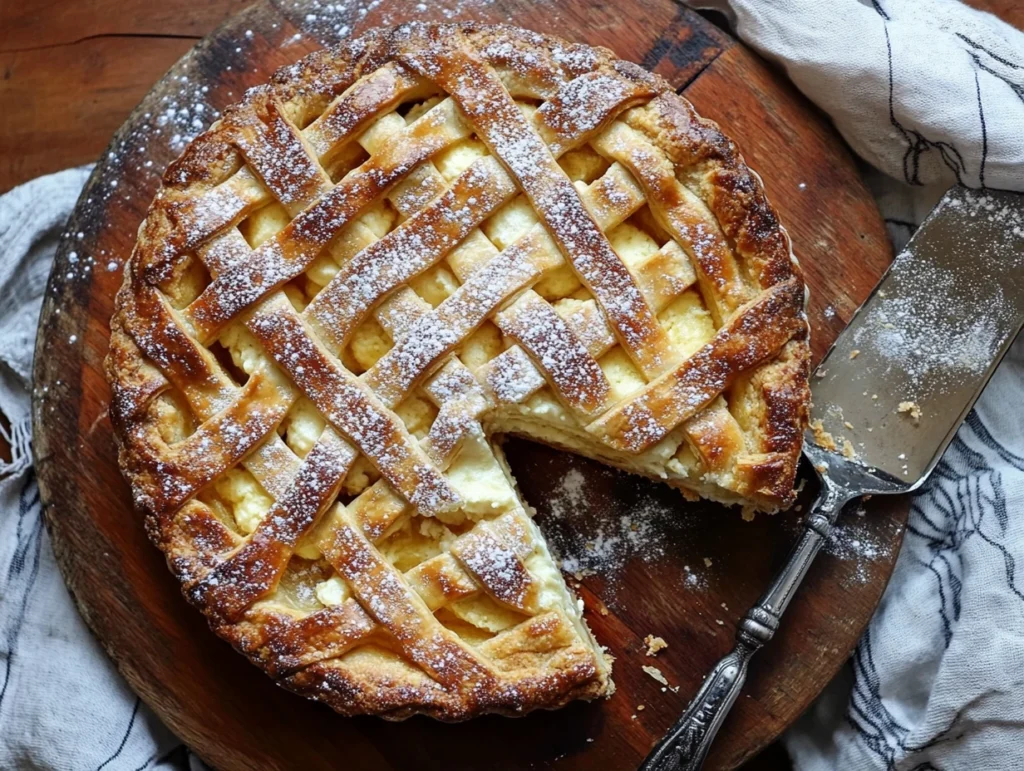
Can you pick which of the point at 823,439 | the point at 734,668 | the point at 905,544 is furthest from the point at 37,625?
the point at 905,544

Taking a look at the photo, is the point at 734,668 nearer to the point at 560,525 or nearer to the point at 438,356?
the point at 560,525

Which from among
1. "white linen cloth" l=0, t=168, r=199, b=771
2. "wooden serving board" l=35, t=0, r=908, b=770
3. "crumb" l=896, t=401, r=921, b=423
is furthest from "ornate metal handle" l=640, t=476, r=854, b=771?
"white linen cloth" l=0, t=168, r=199, b=771

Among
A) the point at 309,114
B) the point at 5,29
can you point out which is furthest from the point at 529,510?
the point at 5,29

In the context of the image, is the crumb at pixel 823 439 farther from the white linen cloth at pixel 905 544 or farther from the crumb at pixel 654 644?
the crumb at pixel 654 644

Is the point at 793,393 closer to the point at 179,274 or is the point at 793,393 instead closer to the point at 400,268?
the point at 400,268

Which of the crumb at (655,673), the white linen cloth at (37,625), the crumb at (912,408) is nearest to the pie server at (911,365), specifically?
the crumb at (912,408)

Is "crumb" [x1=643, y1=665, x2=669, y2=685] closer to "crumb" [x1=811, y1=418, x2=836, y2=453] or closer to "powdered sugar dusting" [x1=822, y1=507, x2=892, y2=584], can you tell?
"powdered sugar dusting" [x1=822, y1=507, x2=892, y2=584]
